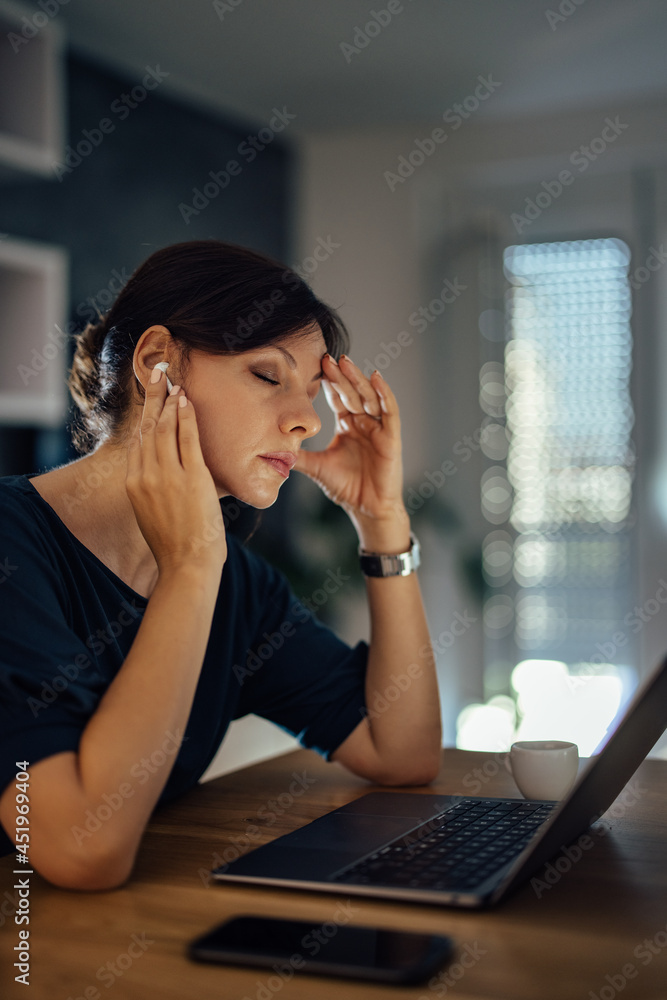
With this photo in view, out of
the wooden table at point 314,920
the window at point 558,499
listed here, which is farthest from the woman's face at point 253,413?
the window at point 558,499

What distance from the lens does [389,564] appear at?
4.77 ft

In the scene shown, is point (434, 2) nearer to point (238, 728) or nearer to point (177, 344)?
point (177, 344)

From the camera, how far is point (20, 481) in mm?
1184

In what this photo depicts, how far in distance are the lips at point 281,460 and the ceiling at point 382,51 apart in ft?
6.76

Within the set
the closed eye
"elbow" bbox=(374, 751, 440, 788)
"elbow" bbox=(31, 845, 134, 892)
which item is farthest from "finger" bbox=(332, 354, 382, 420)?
"elbow" bbox=(31, 845, 134, 892)

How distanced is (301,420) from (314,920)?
27.4 inches

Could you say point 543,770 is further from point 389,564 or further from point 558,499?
point 558,499

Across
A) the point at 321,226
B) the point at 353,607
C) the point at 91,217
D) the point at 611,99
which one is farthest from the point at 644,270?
the point at 91,217

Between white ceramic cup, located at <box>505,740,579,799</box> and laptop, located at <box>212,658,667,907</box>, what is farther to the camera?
white ceramic cup, located at <box>505,740,579,799</box>

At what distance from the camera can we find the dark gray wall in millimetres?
2918

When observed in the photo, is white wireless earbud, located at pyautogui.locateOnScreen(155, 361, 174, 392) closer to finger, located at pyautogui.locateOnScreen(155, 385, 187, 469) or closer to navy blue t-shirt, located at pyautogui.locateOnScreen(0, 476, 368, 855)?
finger, located at pyautogui.locateOnScreen(155, 385, 187, 469)

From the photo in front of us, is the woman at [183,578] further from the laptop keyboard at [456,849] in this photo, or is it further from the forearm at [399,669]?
the laptop keyboard at [456,849]

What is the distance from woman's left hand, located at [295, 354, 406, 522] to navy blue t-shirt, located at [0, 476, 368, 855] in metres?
0.18

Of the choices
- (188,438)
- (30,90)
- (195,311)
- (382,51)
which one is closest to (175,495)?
(188,438)
